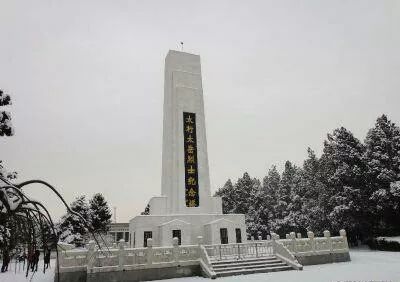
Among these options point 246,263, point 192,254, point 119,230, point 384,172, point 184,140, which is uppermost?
point 184,140

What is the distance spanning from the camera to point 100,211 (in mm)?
48375

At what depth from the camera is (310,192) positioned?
38.1 metres

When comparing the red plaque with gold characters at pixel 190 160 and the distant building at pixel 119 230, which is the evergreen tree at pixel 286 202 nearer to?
the red plaque with gold characters at pixel 190 160

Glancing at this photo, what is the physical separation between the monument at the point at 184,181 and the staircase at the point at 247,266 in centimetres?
570

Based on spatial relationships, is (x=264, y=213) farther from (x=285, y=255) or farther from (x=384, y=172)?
(x=285, y=255)

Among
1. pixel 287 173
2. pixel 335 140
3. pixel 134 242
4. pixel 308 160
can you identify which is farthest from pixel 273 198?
pixel 134 242

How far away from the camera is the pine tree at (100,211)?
46734 millimetres

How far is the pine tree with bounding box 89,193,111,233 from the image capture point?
46734mm

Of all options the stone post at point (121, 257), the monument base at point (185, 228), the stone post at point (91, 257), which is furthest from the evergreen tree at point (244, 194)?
the stone post at point (91, 257)

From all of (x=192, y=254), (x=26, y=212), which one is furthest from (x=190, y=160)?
(x=26, y=212)

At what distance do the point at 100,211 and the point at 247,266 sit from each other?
37176 mm

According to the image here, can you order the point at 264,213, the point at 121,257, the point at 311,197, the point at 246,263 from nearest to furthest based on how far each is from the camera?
the point at 121,257 < the point at 246,263 < the point at 311,197 < the point at 264,213

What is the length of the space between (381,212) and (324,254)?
39.7 feet

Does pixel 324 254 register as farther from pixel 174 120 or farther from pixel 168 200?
pixel 174 120
